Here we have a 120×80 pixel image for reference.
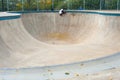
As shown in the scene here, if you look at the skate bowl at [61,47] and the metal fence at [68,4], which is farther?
the metal fence at [68,4]

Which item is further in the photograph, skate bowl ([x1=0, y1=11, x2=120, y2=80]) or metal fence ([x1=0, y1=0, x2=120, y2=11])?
metal fence ([x1=0, y1=0, x2=120, y2=11])

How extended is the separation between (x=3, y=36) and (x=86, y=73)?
7.37 meters

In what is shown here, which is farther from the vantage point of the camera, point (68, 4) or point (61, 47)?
point (68, 4)

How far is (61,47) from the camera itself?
1756cm

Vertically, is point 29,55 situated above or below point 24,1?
below

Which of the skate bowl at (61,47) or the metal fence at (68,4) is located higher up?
the metal fence at (68,4)

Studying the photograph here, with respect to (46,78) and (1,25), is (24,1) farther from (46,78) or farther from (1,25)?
(46,78)

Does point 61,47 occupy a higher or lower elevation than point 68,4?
lower

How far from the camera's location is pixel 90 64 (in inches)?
356

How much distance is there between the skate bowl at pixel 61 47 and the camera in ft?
27.1

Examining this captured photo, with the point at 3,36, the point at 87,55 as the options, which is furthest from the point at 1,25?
→ the point at 87,55

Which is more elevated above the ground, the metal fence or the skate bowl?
the metal fence

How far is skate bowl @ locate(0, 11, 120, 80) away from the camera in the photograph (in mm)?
8266

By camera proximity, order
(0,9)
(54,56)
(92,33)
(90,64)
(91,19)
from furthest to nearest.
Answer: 1. (0,9)
2. (91,19)
3. (92,33)
4. (54,56)
5. (90,64)
